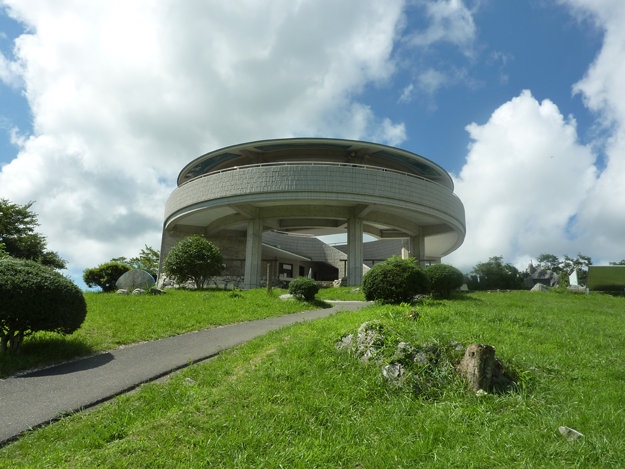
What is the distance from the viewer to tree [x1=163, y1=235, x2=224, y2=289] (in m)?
21.3

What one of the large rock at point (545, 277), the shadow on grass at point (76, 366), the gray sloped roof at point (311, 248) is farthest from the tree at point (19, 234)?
the large rock at point (545, 277)

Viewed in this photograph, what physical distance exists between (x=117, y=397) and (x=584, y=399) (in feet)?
18.6

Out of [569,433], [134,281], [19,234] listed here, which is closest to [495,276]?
[134,281]

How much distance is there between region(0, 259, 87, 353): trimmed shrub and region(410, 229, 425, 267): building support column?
90.8ft

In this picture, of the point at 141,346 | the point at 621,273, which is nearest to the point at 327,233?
the point at 621,273

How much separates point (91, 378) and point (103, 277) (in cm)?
1756

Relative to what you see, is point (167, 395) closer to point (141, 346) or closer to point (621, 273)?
point (141, 346)

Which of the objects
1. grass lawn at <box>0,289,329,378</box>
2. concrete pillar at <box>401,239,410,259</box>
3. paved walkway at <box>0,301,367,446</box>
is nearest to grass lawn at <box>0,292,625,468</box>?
paved walkway at <box>0,301,367,446</box>

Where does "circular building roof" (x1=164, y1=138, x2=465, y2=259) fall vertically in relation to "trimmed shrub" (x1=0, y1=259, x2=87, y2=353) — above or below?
above

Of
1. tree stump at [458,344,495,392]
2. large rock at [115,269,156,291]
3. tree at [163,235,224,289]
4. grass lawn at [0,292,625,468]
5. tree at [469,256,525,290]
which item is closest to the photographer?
grass lawn at [0,292,625,468]

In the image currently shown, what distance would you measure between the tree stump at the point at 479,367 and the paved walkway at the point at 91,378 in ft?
14.2

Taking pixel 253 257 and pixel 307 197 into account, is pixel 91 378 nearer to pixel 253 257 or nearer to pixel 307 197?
pixel 307 197

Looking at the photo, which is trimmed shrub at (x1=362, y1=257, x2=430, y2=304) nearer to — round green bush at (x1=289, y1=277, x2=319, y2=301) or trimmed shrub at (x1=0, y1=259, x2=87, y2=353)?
round green bush at (x1=289, y1=277, x2=319, y2=301)

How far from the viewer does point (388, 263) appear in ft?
40.5
